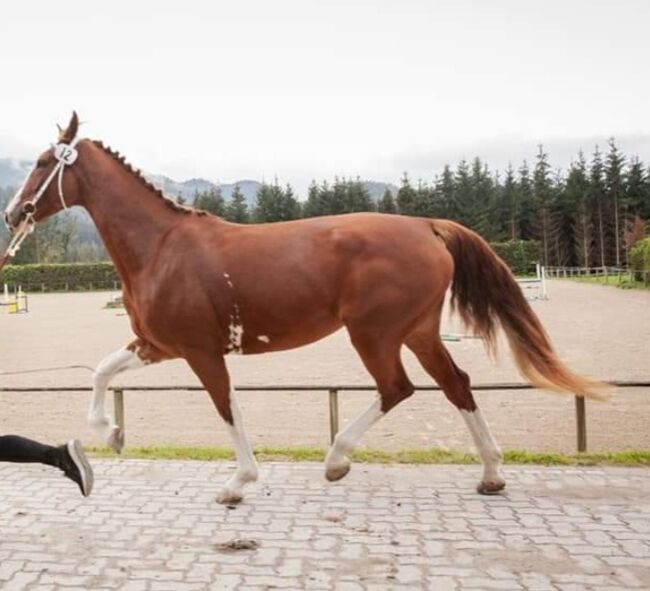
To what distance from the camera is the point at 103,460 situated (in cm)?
577

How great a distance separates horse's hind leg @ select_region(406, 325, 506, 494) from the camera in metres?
4.60

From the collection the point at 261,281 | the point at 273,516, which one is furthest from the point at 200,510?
the point at 261,281

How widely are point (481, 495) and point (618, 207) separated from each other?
62.2 meters

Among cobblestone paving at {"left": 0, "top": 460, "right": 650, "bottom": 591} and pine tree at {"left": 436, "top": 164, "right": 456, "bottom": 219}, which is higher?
pine tree at {"left": 436, "top": 164, "right": 456, "bottom": 219}

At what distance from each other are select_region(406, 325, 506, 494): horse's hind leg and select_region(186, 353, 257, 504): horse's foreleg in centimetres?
125

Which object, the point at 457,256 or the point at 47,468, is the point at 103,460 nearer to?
the point at 47,468

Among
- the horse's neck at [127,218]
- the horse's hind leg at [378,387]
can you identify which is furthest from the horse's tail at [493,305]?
the horse's neck at [127,218]

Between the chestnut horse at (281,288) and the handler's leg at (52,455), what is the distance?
0.68 m

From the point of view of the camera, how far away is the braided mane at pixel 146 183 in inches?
185

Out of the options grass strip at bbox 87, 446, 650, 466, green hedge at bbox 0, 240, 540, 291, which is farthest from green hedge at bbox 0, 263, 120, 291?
grass strip at bbox 87, 446, 650, 466

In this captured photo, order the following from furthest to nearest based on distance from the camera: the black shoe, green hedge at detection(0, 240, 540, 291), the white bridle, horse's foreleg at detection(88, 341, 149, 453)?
green hedge at detection(0, 240, 540, 291) < horse's foreleg at detection(88, 341, 149, 453) < the white bridle < the black shoe

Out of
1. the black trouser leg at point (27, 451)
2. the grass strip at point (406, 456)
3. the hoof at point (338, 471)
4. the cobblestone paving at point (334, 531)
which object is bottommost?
the grass strip at point (406, 456)

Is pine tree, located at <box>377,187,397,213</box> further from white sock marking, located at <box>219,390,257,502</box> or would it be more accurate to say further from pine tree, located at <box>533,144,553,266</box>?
white sock marking, located at <box>219,390,257,502</box>

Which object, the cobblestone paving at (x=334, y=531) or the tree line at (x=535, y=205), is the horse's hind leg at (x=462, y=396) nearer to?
the cobblestone paving at (x=334, y=531)
